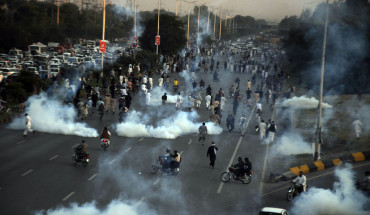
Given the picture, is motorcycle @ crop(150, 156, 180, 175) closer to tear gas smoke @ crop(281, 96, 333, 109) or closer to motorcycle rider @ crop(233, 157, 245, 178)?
motorcycle rider @ crop(233, 157, 245, 178)

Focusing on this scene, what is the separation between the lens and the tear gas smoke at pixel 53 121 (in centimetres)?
3000

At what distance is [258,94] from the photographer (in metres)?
45.8

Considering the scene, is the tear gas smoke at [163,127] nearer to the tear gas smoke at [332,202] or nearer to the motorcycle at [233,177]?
the motorcycle at [233,177]

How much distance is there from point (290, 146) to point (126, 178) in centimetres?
1067

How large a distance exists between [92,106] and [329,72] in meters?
24.4

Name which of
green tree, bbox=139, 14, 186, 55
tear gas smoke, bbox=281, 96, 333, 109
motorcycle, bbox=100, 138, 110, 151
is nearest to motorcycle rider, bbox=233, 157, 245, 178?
motorcycle, bbox=100, 138, 110, 151

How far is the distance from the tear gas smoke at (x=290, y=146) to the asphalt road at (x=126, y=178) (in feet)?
2.80

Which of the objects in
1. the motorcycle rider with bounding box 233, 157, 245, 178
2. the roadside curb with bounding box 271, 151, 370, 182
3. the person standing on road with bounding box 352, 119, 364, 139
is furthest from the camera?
the person standing on road with bounding box 352, 119, 364, 139

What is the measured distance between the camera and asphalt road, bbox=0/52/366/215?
1888cm

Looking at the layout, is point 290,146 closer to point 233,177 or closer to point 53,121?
point 233,177

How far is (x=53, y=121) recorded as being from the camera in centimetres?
3055

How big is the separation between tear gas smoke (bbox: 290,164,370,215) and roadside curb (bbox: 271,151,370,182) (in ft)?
8.71

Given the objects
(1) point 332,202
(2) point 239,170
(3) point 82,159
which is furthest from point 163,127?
(1) point 332,202

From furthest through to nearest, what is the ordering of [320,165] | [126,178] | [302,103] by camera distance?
[302,103] < [320,165] < [126,178]
